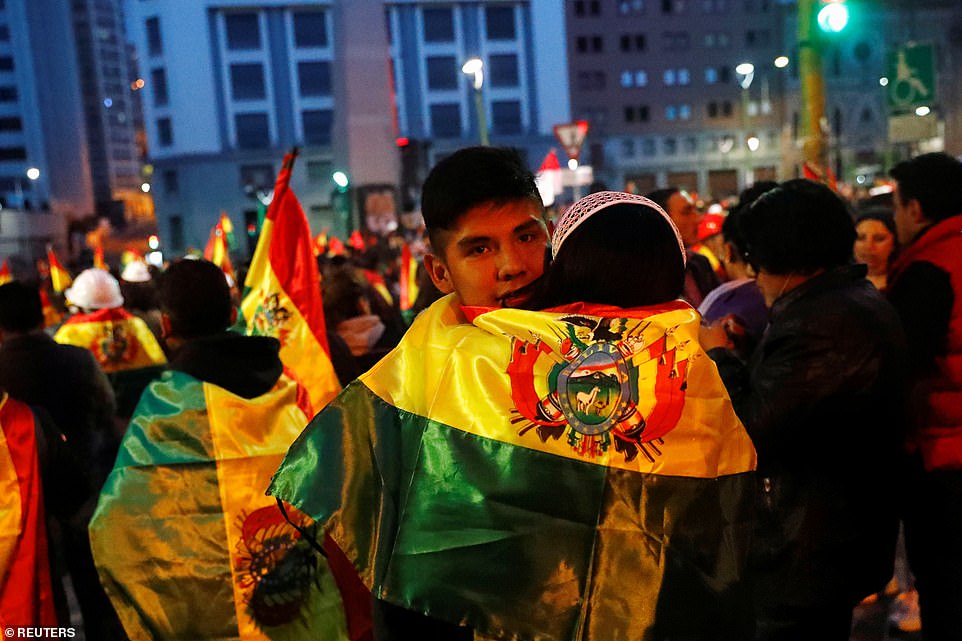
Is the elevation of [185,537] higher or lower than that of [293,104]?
lower

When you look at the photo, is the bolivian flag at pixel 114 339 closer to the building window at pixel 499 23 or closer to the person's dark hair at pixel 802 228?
the person's dark hair at pixel 802 228

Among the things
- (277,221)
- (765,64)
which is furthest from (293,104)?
(277,221)

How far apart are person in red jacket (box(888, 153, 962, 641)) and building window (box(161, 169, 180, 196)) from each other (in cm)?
5229

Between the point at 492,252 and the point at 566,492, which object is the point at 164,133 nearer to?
the point at 492,252

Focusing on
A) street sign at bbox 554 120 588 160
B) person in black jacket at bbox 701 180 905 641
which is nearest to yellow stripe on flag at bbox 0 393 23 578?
person in black jacket at bbox 701 180 905 641

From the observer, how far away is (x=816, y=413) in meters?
2.76

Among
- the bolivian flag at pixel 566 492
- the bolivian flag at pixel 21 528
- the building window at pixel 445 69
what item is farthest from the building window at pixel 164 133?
the bolivian flag at pixel 566 492

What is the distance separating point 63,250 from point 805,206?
61654 millimetres

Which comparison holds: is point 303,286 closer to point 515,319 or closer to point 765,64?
point 515,319

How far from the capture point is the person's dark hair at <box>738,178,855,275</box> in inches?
113

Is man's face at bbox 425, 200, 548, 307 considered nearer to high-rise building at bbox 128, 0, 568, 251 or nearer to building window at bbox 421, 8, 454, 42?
high-rise building at bbox 128, 0, 568, 251

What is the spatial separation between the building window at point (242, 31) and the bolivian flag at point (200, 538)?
52.9m

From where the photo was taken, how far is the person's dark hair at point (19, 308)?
461 centimetres

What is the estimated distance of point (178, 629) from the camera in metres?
2.93
